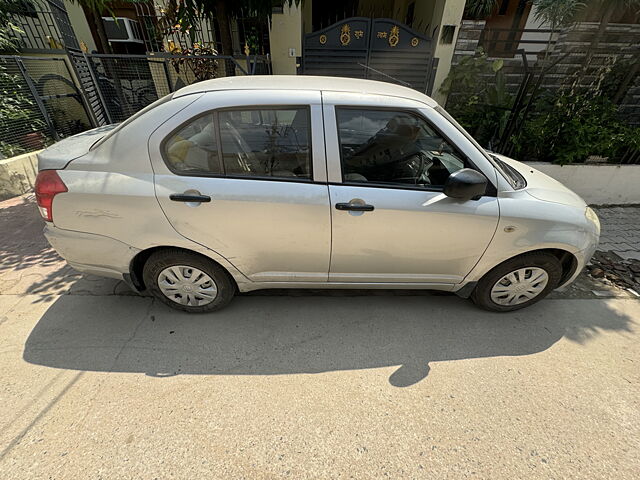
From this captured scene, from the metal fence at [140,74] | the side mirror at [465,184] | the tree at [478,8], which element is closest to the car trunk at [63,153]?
the side mirror at [465,184]

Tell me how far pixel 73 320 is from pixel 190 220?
57.4 inches

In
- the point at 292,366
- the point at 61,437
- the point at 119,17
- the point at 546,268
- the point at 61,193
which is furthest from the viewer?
the point at 119,17

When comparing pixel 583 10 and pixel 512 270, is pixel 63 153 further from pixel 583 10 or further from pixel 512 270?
pixel 583 10

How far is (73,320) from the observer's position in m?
2.38

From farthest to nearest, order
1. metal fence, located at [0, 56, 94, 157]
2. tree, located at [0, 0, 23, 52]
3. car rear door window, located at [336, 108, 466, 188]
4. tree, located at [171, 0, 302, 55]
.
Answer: tree, located at [0, 0, 23, 52], tree, located at [171, 0, 302, 55], metal fence, located at [0, 56, 94, 157], car rear door window, located at [336, 108, 466, 188]

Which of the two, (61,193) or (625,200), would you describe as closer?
(61,193)

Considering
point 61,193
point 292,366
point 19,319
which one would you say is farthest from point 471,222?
point 19,319

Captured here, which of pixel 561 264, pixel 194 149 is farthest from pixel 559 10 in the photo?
pixel 194 149

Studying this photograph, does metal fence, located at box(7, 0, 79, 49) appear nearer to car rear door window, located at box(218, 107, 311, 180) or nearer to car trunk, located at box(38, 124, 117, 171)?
car trunk, located at box(38, 124, 117, 171)

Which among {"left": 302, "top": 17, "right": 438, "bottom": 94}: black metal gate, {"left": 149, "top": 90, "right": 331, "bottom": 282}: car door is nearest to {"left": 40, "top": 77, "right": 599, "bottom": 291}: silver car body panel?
{"left": 149, "top": 90, "right": 331, "bottom": 282}: car door

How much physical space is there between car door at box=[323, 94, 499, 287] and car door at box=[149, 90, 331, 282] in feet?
0.48

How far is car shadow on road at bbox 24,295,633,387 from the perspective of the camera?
6.86ft

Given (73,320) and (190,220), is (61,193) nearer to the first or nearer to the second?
(190,220)

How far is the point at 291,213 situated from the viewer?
6.35 ft
